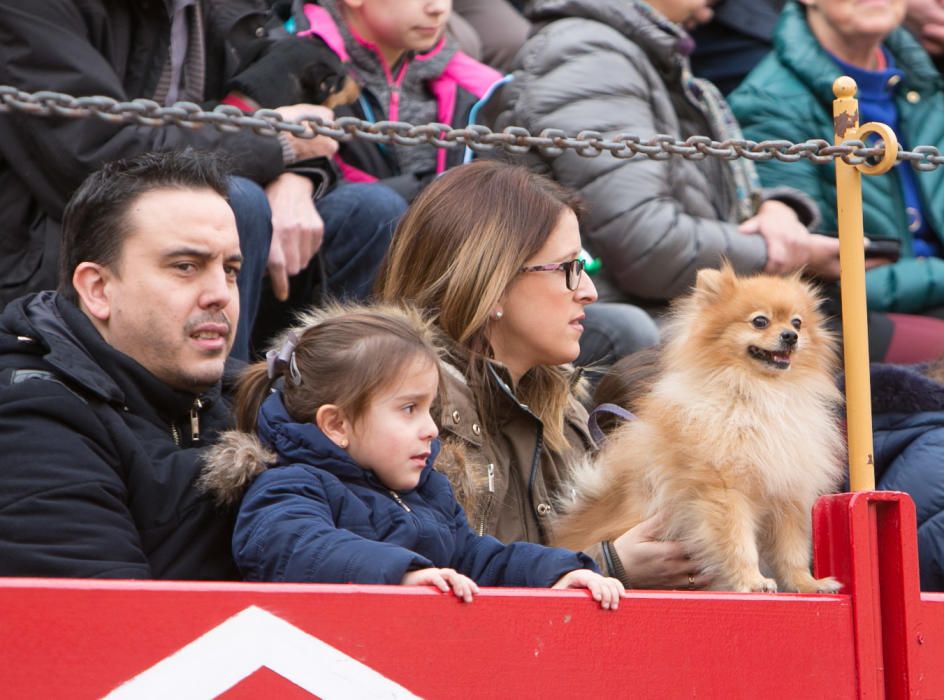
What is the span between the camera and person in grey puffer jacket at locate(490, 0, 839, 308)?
4.54 m

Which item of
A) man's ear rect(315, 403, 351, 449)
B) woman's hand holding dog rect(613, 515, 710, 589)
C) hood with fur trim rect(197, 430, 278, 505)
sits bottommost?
woman's hand holding dog rect(613, 515, 710, 589)

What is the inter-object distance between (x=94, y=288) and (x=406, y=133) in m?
0.80

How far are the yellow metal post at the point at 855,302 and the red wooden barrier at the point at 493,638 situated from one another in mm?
147

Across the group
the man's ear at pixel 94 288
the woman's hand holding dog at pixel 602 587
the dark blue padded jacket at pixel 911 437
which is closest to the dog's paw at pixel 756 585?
the woman's hand holding dog at pixel 602 587

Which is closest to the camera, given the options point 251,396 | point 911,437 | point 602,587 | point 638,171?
point 602,587

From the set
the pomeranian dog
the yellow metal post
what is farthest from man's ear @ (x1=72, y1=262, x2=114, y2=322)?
the yellow metal post

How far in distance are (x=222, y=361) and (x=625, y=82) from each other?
7.28 ft

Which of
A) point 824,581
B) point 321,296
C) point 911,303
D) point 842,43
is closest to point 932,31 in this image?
point 842,43

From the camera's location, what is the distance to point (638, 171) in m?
4.56

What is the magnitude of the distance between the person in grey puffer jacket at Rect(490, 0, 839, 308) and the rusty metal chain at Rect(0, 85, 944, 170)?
1.68 meters

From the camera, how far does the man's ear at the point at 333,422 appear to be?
263 cm

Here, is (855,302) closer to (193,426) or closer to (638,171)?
(193,426)

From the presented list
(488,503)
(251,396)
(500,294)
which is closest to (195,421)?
(251,396)

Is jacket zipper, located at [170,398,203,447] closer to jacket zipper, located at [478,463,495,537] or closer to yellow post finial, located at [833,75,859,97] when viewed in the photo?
jacket zipper, located at [478,463,495,537]
